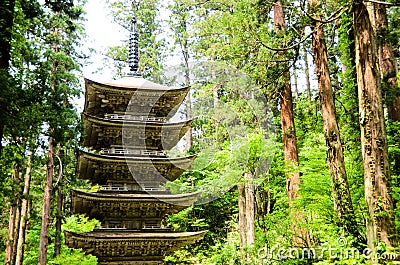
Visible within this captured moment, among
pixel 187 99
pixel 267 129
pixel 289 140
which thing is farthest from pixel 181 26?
pixel 289 140

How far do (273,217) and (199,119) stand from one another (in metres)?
9.19

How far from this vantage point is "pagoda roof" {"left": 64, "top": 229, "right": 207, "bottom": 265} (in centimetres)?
980

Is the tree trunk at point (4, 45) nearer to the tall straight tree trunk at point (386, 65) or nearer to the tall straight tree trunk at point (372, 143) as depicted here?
the tall straight tree trunk at point (372, 143)

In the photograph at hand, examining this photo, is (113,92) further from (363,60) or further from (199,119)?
(199,119)

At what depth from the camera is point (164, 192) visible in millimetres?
11078

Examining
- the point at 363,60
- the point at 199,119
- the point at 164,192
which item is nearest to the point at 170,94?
the point at 164,192

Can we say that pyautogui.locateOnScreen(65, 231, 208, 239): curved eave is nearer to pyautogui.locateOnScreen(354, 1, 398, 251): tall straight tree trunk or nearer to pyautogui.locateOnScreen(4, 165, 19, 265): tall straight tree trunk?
pyautogui.locateOnScreen(354, 1, 398, 251): tall straight tree trunk

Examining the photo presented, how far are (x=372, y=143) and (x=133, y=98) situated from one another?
7630mm

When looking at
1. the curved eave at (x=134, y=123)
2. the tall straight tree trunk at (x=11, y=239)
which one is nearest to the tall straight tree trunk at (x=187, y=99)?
the curved eave at (x=134, y=123)

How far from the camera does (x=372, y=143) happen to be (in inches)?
215

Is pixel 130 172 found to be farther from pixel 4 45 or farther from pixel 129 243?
pixel 4 45

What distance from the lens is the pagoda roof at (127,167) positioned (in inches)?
423

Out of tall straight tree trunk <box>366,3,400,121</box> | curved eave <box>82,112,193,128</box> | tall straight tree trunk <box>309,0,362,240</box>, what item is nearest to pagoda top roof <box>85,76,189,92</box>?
curved eave <box>82,112,193,128</box>

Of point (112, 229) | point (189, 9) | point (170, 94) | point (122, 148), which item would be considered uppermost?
point (189, 9)
